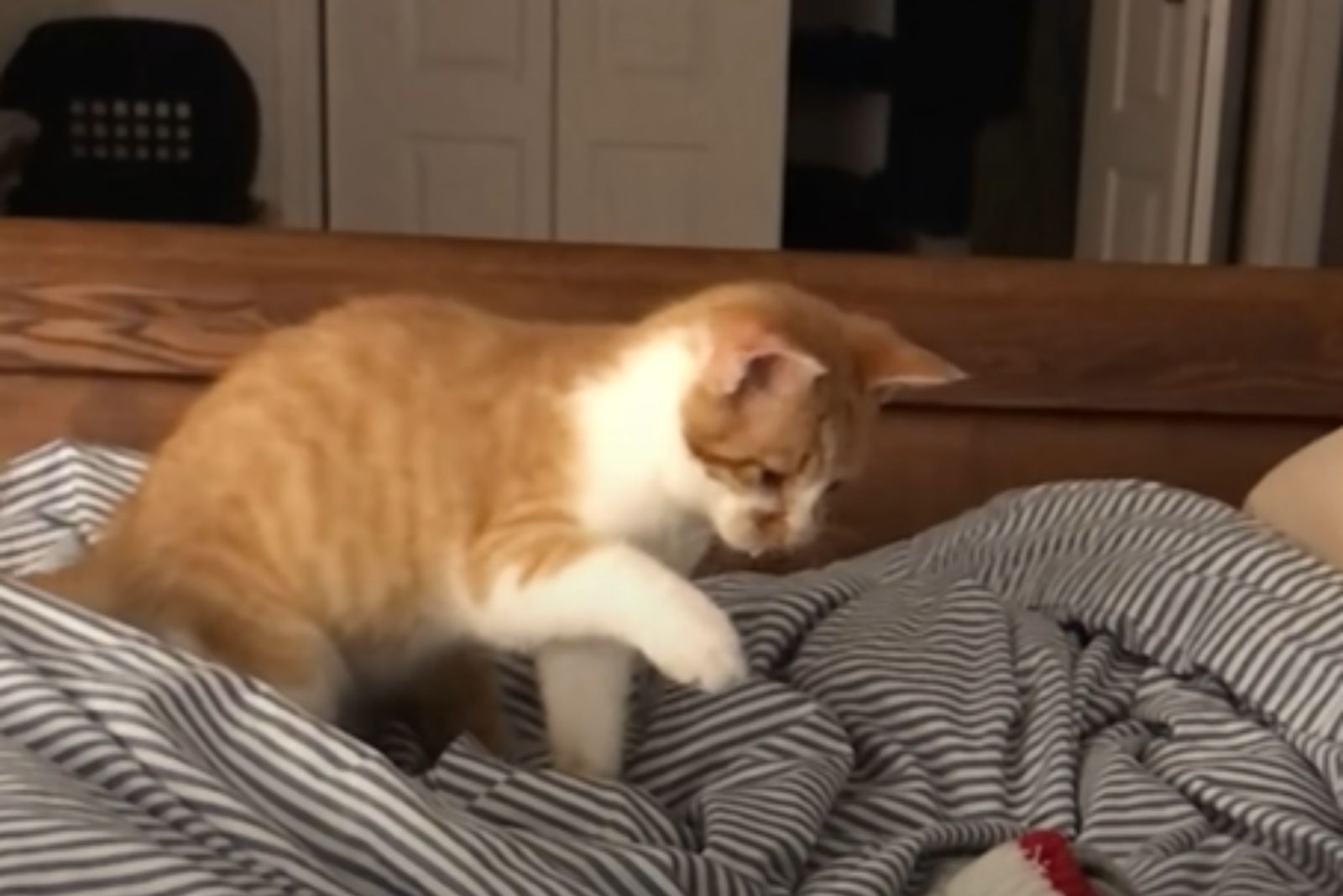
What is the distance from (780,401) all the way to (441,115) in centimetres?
245

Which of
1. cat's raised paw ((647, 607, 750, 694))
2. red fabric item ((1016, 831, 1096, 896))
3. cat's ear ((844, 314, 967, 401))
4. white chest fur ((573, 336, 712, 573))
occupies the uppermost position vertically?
cat's ear ((844, 314, 967, 401))

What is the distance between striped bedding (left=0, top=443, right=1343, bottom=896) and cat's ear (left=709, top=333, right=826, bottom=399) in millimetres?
167

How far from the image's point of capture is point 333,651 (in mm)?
1027

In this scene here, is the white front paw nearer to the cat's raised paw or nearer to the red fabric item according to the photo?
the cat's raised paw

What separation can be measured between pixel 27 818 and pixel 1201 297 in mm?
1003

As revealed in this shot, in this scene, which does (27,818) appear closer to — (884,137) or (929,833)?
(929,833)

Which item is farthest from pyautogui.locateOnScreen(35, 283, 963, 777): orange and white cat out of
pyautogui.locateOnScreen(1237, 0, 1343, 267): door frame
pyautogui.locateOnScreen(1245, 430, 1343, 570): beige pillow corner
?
pyautogui.locateOnScreen(1237, 0, 1343, 267): door frame

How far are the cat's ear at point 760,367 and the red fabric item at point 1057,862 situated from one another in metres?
0.26

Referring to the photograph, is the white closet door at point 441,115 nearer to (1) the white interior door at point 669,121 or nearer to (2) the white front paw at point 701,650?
(1) the white interior door at point 669,121

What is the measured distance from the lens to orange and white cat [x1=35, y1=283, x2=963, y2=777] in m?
1.00

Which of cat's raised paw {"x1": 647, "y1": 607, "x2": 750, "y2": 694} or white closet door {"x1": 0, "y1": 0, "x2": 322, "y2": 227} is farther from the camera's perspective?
white closet door {"x1": 0, "y1": 0, "x2": 322, "y2": 227}

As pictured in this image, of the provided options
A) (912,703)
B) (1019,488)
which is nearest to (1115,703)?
(912,703)

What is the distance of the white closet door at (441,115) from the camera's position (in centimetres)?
332

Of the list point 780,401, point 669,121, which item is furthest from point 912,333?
point 669,121
